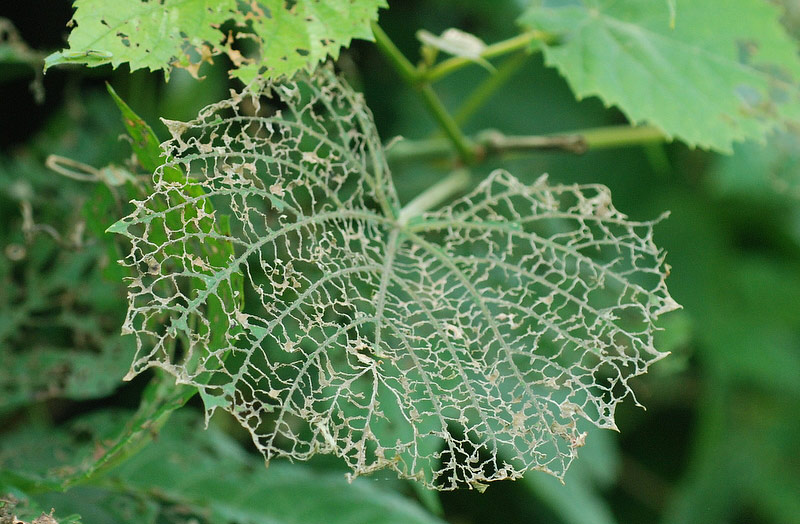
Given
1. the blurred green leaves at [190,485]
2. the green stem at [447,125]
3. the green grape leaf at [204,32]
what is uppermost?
the green grape leaf at [204,32]

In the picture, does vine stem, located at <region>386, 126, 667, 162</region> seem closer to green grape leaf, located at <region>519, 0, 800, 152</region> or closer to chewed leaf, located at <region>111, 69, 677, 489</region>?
green grape leaf, located at <region>519, 0, 800, 152</region>

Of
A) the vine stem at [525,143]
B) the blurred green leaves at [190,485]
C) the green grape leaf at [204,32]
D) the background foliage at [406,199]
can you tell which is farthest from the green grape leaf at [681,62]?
the blurred green leaves at [190,485]

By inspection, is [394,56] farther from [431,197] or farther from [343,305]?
[343,305]

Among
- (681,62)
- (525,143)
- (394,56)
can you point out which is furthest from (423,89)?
(681,62)

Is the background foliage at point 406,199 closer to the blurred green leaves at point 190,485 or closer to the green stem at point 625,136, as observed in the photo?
the blurred green leaves at point 190,485

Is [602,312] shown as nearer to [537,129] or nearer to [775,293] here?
[537,129]

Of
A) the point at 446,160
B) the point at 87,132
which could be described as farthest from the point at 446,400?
the point at 87,132
